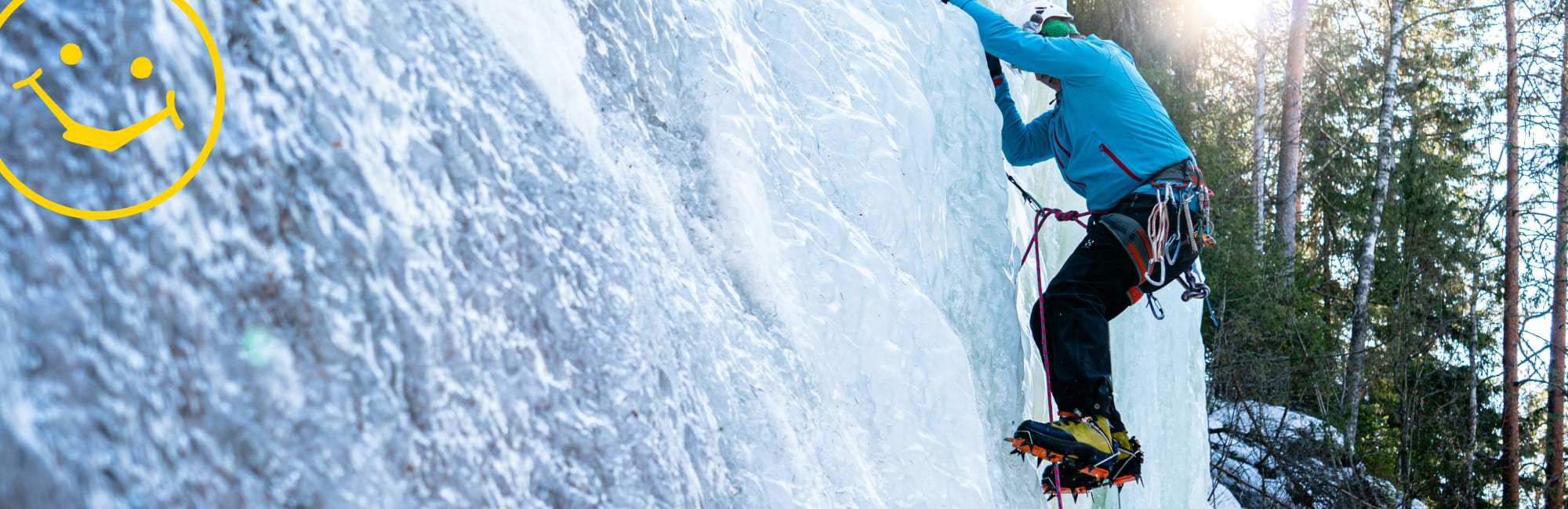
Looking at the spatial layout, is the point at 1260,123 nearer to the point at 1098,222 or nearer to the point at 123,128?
the point at 1098,222

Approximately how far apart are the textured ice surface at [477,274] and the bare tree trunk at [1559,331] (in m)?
12.0

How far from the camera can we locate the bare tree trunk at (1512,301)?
431 inches

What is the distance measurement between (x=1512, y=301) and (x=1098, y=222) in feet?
38.7

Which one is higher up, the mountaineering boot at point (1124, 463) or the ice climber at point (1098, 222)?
the ice climber at point (1098, 222)

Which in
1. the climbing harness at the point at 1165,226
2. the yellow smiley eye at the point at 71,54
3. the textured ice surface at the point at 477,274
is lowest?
the textured ice surface at the point at 477,274

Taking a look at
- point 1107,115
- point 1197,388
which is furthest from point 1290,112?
point 1107,115

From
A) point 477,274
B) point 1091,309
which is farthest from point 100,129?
point 1091,309

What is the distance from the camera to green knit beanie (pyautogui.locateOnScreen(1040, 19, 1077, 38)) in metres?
3.13

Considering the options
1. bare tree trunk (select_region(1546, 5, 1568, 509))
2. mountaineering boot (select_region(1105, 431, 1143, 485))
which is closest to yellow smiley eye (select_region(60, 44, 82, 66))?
mountaineering boot (select_region(1105, 431, 1143, 485))

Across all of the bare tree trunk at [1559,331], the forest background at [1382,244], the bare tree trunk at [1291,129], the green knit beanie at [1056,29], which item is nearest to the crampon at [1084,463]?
the green knit beanie at [1056,29]

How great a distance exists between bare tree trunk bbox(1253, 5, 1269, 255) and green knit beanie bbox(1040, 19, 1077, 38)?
1049 centimetres

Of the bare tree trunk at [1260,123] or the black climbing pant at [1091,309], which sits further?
the bare tree trunk at [1260,123]

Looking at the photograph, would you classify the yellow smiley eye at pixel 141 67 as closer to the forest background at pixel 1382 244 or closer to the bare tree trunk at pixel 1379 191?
the forest background at pixel 1382 244

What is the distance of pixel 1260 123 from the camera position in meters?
13.6
